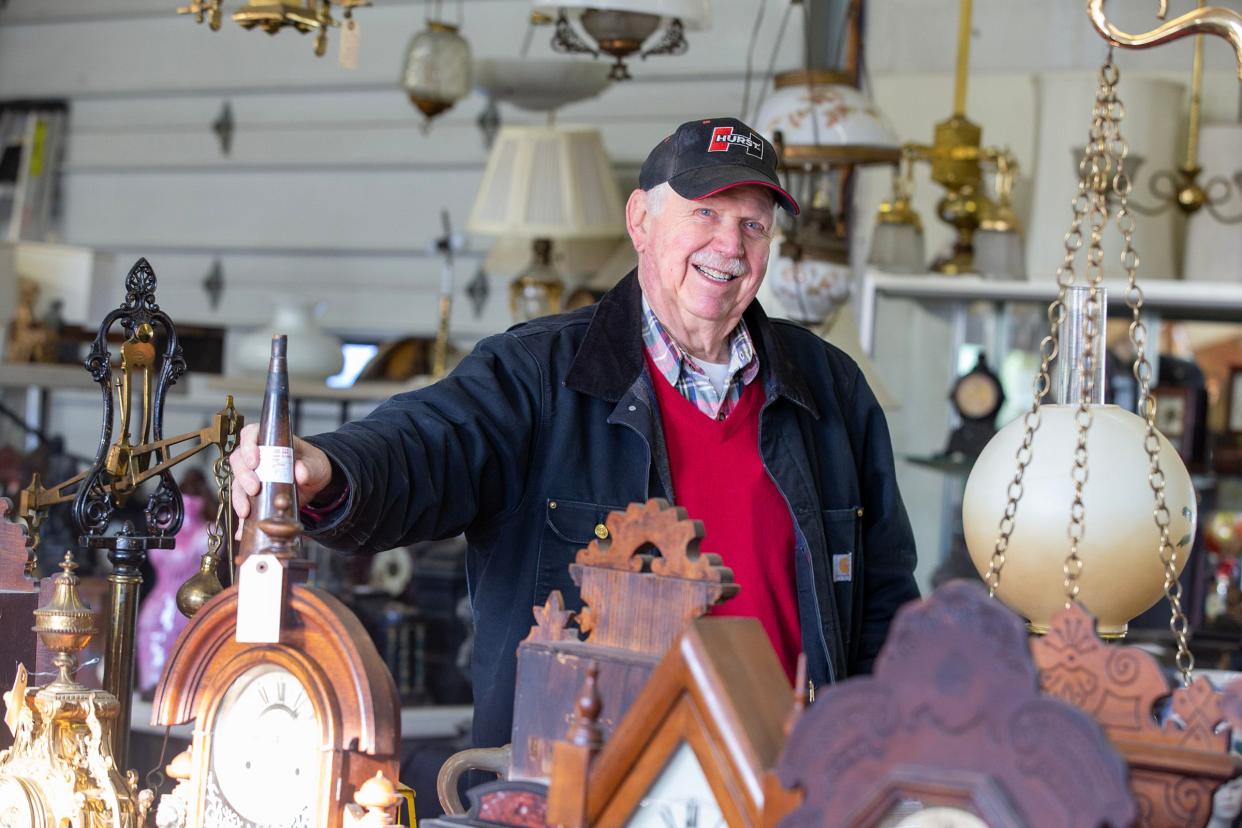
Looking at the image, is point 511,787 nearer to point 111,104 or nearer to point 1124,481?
point 1124,481

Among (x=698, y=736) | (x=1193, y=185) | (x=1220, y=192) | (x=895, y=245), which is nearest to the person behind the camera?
(x=698, y=736)

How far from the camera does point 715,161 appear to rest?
68.5 inches

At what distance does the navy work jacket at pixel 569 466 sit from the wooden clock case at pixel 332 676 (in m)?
0.46

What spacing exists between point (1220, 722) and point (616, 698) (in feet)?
1.19

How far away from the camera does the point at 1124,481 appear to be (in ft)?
4.48

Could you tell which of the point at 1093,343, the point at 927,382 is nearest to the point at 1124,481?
the point at 1093,343

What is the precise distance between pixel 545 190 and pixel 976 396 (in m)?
1.20

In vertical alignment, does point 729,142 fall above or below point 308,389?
below

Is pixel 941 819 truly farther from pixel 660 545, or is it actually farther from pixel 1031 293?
pixel 1031 293

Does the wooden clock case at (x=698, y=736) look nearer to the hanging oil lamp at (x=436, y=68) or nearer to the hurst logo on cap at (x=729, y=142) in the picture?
the hurst logo on cap at (x=729, y=142)

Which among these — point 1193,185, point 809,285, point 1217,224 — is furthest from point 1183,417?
point 809,285

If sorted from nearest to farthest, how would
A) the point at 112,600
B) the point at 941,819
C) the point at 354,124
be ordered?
1. the point at 941,819
2. the point at 112,600
3. the point at 354,124

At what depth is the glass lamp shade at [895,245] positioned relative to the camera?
374 centimetres

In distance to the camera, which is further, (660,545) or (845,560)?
(845,560)
